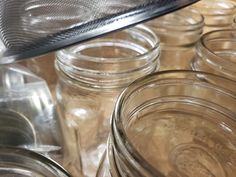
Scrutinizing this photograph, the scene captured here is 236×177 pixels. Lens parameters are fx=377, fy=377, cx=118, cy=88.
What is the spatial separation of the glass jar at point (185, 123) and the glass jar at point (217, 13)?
28 centimetres

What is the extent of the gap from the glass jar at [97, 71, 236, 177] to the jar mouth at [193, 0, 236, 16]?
0.98 ft

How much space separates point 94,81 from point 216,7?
319 millimetres

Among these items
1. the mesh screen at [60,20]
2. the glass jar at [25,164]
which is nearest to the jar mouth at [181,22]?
the mesh screen at [60,20]

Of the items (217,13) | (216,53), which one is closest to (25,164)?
(216,53)

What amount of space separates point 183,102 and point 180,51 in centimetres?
20

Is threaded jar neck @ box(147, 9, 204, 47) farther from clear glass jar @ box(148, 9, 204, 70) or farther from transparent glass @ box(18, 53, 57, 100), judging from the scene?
transparent glass @ box(18, 53, 57, 100)

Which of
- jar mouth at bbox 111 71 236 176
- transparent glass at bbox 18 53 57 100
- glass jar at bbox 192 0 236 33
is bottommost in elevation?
transparent glass at bbox 18 53 57 100

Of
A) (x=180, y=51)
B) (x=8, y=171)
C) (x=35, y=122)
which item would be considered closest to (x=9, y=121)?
(x=35, y=122)

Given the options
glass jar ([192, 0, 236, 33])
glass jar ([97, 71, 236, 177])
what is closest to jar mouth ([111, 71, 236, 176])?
glass jar ([97, 71, 236, 177])

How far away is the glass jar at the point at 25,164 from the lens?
319 mm

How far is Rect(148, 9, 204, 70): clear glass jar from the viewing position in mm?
553

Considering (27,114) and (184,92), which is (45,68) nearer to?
(27,114)

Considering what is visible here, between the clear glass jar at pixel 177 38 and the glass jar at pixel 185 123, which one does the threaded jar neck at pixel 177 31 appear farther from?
the glass jar at pixel 185 123

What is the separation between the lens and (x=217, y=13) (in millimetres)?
648
